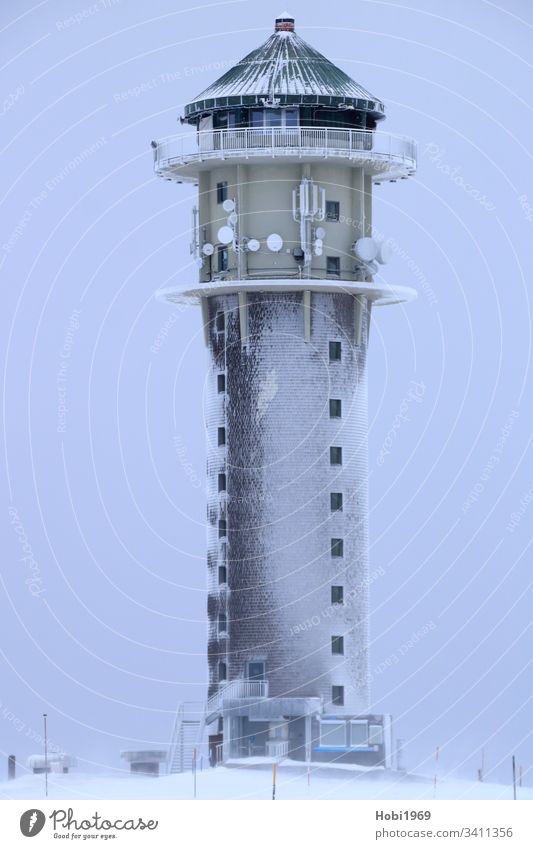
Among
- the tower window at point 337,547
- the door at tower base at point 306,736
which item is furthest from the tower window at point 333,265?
the door at tower base at point 306,736

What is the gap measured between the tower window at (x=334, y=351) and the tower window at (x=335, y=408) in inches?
63.7

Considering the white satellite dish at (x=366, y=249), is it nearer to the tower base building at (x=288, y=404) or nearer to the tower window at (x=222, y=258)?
the tower base building at (x=288, y=404)

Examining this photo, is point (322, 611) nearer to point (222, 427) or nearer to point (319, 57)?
point (222, 427)

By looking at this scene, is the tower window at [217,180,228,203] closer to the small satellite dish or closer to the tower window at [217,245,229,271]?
the tower window at [217,245,229,271]

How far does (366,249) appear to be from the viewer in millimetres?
195125

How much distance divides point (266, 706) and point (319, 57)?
2655 cm

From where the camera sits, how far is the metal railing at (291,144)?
7628 inches

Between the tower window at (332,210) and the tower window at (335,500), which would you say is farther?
the tower window at (332,210)

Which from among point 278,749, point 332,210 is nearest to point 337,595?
point 278,749

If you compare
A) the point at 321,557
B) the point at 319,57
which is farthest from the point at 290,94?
the point at 321,557

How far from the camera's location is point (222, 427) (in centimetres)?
19475

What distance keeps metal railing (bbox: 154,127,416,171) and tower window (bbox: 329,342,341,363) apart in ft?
24.7

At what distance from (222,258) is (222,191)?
8.91 ft

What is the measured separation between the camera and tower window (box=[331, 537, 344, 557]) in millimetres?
193500
